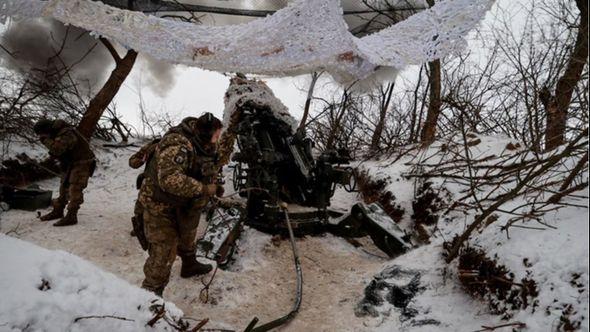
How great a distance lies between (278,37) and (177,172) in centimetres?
138

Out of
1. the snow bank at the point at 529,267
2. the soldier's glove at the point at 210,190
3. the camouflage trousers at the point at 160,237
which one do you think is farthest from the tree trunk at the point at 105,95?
the snow bank at the point at 529,267

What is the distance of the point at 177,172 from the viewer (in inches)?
119

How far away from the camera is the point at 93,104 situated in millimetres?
7438

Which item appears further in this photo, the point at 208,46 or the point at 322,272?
the point at 322,272

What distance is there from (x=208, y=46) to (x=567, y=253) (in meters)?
2.61

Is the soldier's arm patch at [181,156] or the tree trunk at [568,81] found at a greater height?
the tree trunk at [568,81]

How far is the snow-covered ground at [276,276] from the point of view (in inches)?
60.9

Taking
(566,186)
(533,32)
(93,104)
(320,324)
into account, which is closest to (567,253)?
(566,186)

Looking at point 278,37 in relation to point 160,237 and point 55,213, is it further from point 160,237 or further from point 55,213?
point 55,213

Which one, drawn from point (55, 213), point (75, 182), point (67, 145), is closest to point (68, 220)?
point (55, 213)

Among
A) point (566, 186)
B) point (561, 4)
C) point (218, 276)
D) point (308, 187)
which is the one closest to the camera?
point (566, 186)

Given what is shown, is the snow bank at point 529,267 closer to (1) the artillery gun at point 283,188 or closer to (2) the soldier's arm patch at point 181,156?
(1) the artillery gun at point 283,188

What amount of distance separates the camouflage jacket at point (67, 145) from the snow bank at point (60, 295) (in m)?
3.68

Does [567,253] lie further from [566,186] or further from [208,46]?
[208,46]
